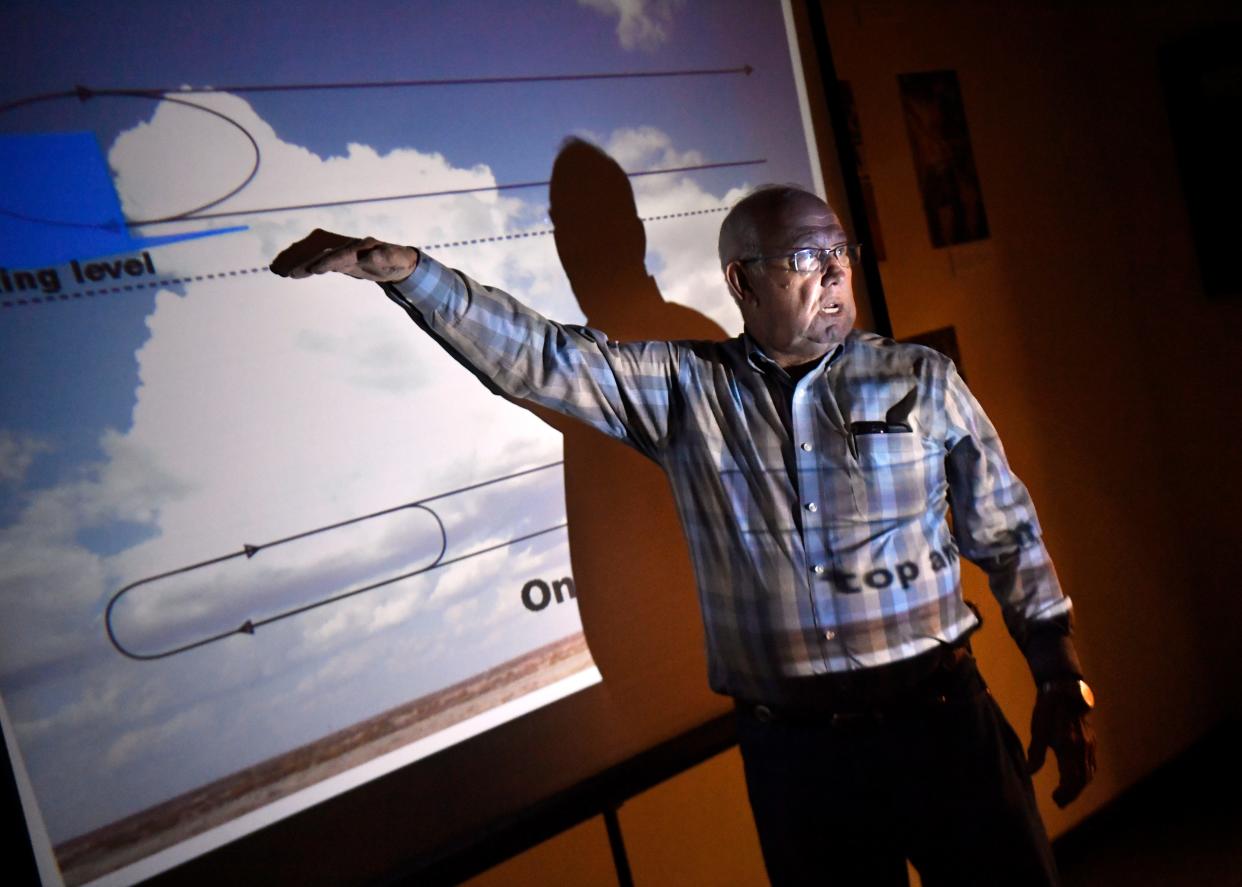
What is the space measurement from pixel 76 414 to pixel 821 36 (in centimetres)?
164

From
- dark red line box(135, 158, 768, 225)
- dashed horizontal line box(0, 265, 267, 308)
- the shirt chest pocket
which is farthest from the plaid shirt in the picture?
dashed horizontal line box(0, 265, 267, 308)

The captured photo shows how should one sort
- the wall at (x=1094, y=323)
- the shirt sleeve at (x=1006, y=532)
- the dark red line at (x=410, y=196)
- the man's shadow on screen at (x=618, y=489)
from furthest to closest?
the wall at (x=1094, y=323) < the man's shadow on screen at (x=618, y=489) < the shirt sleeve at (x=1006, y=532) < the dark red line at (x=410, y=196)

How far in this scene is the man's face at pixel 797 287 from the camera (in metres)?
1.30

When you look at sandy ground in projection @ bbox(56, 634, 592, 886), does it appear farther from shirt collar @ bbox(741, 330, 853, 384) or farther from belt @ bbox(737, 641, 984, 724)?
shirt collar @ bbox(741, 330, 853, 384)

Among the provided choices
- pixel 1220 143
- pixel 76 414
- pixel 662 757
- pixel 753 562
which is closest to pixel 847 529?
pixel 753 562

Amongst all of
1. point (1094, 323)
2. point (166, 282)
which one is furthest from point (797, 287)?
point (1094, 323)

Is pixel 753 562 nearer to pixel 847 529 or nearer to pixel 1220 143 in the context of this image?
pixel 847 529

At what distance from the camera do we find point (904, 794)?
1.29 m

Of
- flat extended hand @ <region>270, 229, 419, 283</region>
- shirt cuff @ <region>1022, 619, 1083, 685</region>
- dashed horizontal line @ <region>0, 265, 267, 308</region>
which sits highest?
dashed horizontal line @ <region>0, 265, 267, 308</region>

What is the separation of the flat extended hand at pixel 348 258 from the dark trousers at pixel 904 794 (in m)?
0.85

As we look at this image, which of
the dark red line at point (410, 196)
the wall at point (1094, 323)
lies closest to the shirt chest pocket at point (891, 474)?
the dark red line at point (410, 196)

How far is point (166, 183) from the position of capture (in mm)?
1216

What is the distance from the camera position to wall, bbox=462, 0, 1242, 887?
2158 mm

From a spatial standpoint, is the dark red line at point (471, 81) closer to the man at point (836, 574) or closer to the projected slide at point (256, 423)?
the projected slide at point (256, 423)
